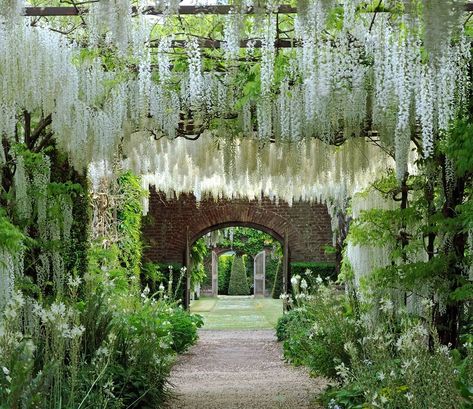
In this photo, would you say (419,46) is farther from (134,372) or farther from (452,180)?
(134,372)

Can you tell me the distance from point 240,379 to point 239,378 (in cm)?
13

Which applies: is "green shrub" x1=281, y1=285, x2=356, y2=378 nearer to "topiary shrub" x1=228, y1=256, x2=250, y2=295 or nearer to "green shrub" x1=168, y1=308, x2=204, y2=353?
"green shrub" x1=168, y1=308, x2=204, y2=353

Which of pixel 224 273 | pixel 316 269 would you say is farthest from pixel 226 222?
pixel 224 273

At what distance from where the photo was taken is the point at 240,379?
30.5 feet

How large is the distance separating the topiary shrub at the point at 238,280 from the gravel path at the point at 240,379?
65.9 feet

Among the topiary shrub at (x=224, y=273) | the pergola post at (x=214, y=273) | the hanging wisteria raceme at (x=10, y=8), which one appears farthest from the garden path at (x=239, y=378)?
the topiary shrub at (x=224, y=273)

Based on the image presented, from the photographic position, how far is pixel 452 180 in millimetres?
6430

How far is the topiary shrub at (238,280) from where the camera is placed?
34.8 m

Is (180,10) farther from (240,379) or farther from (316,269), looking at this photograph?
(316,269)

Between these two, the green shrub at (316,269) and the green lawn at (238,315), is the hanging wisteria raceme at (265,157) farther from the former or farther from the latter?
the green lawn at (238,315)

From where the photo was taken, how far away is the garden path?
284 inches

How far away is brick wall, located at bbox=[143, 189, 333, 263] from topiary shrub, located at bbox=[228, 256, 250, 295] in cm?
1775

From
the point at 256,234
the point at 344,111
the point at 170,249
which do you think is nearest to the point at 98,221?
the point at 170,249

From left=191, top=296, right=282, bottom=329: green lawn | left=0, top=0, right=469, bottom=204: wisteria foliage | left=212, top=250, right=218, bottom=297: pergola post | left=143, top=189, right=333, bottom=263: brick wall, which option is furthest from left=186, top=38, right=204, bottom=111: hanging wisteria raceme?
left=212, top=250, right=218, bottom=297: pergola post
